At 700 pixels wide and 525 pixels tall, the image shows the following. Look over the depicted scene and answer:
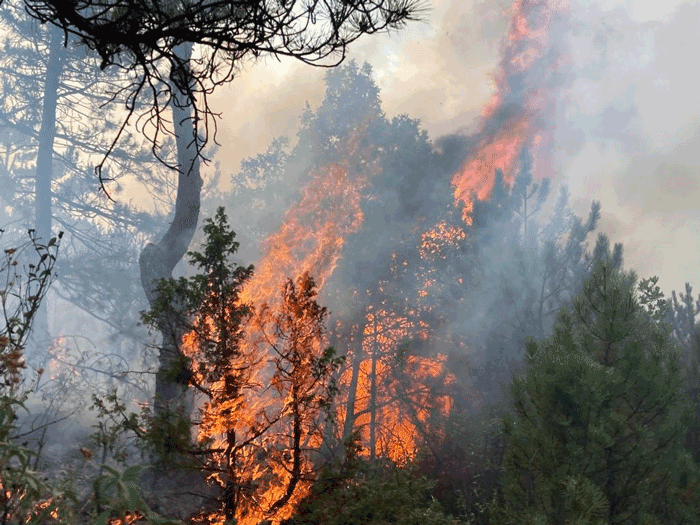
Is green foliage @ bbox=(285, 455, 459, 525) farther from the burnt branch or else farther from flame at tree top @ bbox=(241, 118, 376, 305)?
flame at tree top @ bbox=(241, 118, 376, 305)

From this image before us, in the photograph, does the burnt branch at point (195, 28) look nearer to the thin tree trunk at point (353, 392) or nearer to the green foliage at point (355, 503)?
the green foliage at point (355, 503)

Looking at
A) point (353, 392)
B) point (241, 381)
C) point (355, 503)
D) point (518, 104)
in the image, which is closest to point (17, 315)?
point (241, 381)

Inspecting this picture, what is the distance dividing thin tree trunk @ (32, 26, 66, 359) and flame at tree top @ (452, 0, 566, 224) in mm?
12915

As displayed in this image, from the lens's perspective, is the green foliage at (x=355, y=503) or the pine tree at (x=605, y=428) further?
the pine tree at (x=605, y=428)

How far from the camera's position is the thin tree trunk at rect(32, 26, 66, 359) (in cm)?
1980

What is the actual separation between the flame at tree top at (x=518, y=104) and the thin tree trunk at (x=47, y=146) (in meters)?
12.9

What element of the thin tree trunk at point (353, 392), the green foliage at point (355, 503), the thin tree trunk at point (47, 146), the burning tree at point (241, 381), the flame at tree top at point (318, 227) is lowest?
the green foliage at point (355, 503)

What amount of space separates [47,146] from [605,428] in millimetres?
19691

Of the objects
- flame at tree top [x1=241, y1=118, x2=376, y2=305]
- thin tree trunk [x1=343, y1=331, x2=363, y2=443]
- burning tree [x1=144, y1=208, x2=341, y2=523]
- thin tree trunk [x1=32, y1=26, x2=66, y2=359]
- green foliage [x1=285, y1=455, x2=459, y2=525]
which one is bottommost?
green foliage [x1=285, y1=455, x2=459, y2=525]

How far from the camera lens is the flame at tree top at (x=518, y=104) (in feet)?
57.2

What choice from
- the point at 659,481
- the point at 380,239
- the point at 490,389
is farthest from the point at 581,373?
the point at 380,239

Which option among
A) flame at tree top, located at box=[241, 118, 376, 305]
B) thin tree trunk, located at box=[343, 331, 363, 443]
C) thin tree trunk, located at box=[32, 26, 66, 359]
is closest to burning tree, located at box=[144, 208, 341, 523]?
thin tree trunk, located at box=[343, 331, 363, 443]

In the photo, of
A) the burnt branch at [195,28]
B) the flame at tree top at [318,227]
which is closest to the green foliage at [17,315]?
the burnt branch at [195,28]

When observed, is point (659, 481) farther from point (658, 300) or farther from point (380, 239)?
point (380, 239)
